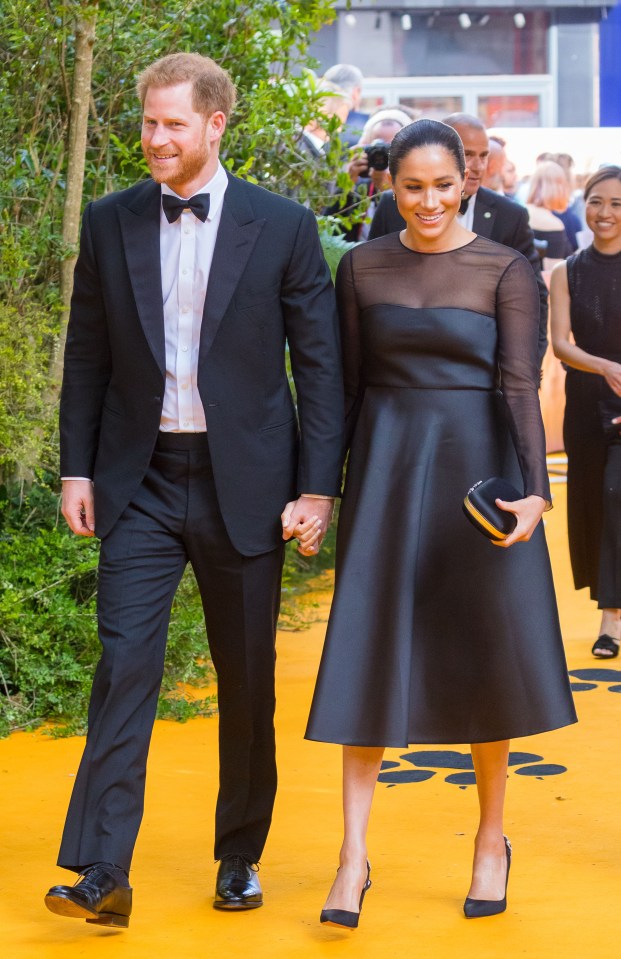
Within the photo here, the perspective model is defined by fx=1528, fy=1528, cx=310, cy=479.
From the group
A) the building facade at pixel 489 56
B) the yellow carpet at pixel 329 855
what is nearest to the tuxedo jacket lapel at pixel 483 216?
the yellow carpet at pixel 329 855

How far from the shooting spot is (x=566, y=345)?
633cm

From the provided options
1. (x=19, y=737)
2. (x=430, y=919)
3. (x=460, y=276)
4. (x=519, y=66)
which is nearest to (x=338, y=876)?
(x=430, y=919)

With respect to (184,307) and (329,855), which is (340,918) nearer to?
(329,855)

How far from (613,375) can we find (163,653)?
3201 millimetres

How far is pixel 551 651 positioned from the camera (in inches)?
137

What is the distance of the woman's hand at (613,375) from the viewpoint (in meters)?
6.18

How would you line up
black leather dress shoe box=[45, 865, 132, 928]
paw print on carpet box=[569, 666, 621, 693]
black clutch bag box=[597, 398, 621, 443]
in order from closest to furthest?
black leather dress shoe box=[45, 865, 132, 928], paw print on carpet box=[569, 666, 621, 693], black clutch bag box=[597, 398, 621, 443]

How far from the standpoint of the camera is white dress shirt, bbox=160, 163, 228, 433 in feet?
11.3

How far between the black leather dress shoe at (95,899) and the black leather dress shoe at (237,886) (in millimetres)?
284

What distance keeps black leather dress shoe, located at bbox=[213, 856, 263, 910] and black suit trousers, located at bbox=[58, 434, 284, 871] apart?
0.09ft

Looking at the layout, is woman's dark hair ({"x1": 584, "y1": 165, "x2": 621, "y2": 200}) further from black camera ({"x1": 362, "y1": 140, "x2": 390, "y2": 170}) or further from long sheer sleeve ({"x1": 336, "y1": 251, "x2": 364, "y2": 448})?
long sheer sleeve ({"x1": 336, "y1": 251, "x2": 364, "y2": 448})

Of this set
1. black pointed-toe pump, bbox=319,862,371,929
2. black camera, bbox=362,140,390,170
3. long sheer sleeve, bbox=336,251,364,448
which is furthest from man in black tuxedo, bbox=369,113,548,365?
black pointed-toe pump, bbox=319,862,371,929

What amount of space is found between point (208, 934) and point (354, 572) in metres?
0.88

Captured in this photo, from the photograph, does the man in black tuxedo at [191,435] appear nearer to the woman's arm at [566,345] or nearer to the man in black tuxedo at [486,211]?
the man in black tuxedo at [486,211]
